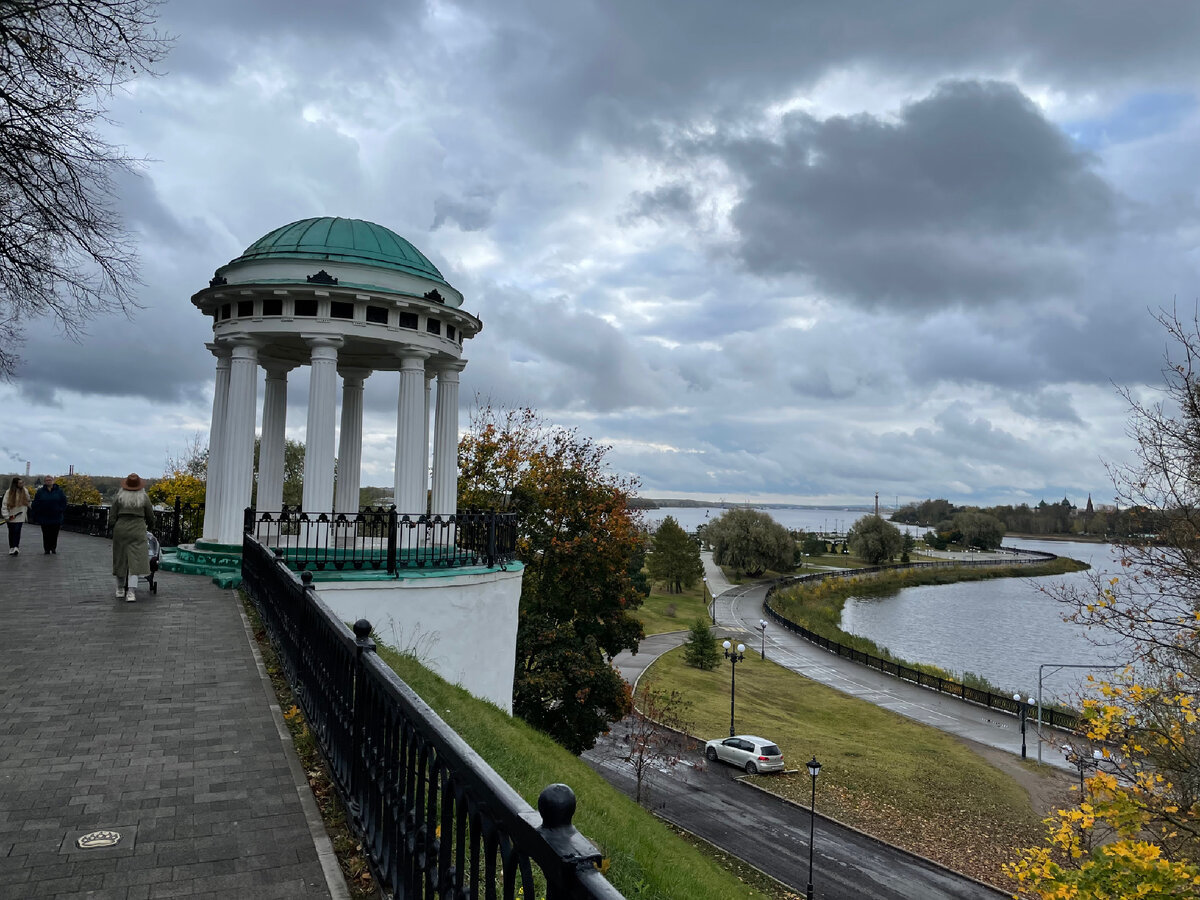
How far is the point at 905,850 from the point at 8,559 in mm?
23137

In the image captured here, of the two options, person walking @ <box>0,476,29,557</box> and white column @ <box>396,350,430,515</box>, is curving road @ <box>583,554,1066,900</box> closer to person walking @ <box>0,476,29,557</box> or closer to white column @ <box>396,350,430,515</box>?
white column @ <box>396,350,430,515</box>

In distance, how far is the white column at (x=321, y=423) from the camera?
14742 mm

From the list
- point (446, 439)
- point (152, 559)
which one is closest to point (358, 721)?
point (152, 559)

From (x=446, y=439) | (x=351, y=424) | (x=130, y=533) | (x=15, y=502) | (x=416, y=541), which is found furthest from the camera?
(x=351, y=424)

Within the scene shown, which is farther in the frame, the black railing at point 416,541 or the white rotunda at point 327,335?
the white rotunda at point 327,335

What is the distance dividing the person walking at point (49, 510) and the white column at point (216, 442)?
417 centimetres

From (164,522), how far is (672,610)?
4996 cm

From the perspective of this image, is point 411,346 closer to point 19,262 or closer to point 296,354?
point 296,354

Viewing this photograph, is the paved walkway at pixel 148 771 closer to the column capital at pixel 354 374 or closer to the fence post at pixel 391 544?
the fence post at pixel 391 544

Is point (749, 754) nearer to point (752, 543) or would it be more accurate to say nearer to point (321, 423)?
point (321, 423)

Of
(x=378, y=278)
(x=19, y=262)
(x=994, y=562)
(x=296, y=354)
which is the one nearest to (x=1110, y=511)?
(x=378, y=278)

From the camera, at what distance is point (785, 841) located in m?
20.6

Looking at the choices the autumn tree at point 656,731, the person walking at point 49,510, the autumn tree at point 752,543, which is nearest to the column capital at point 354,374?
the person walking at point 49,510

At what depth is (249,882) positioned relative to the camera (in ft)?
12.2
